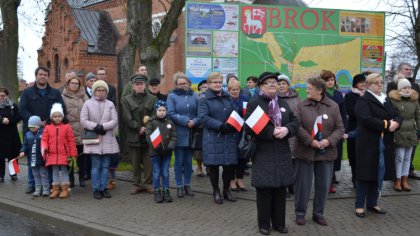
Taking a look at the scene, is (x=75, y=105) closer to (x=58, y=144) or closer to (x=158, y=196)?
(x=58, y=144)

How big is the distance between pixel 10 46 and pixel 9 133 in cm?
839

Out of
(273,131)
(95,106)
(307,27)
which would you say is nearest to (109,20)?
(307,27)

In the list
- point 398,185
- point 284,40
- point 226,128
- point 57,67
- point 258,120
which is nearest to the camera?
point 258,120

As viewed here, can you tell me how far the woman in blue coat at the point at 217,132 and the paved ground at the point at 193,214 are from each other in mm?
681

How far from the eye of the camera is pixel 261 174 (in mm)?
6254

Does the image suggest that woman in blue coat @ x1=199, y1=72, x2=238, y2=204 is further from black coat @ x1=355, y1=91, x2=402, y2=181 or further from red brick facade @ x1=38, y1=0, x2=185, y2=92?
red brick facade @ x1=38, y1=0, x2=185, y2=92

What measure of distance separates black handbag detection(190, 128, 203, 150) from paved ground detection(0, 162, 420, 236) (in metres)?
0.86

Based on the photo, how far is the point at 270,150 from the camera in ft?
20.6

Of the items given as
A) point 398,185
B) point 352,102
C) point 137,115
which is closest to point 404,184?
point 398,185

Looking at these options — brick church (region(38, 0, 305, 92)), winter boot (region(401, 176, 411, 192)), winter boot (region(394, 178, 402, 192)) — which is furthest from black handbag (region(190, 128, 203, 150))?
brick church (region(38, 0, 305, 92))

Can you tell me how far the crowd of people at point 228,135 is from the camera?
642 cm

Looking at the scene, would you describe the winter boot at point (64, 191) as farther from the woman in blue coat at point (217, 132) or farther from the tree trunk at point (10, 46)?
the tree trunk at point (10, 46)

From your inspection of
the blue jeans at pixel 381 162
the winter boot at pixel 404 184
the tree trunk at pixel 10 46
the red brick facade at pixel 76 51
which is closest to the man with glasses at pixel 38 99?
the blue jeans at pixel 381 162

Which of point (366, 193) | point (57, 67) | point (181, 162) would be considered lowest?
point (366, 193)
